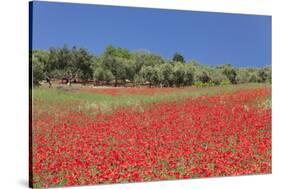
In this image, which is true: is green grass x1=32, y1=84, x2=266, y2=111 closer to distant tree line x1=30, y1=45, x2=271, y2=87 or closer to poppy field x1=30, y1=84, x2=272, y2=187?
poppy field x1=30, y1=84, x2=272, y2=187

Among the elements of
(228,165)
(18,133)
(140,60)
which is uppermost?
(140,60)

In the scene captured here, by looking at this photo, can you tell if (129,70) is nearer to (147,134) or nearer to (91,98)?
(91,98)

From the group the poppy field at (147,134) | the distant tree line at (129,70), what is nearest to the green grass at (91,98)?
the poppy field at (147,134)

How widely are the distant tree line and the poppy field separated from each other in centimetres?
15

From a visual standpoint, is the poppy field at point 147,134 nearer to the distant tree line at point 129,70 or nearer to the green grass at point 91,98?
the green grass at point 91,98

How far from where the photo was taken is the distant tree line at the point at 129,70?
9.05 m

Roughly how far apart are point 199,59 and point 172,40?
2.08 ft

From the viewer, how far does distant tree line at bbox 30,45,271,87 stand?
9.05m

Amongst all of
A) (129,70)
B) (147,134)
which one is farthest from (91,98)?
(147,134)

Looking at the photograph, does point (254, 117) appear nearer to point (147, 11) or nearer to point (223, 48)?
point (223, 48)

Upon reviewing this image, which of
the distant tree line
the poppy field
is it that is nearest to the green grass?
the poppy field

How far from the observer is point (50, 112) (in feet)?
29.6
